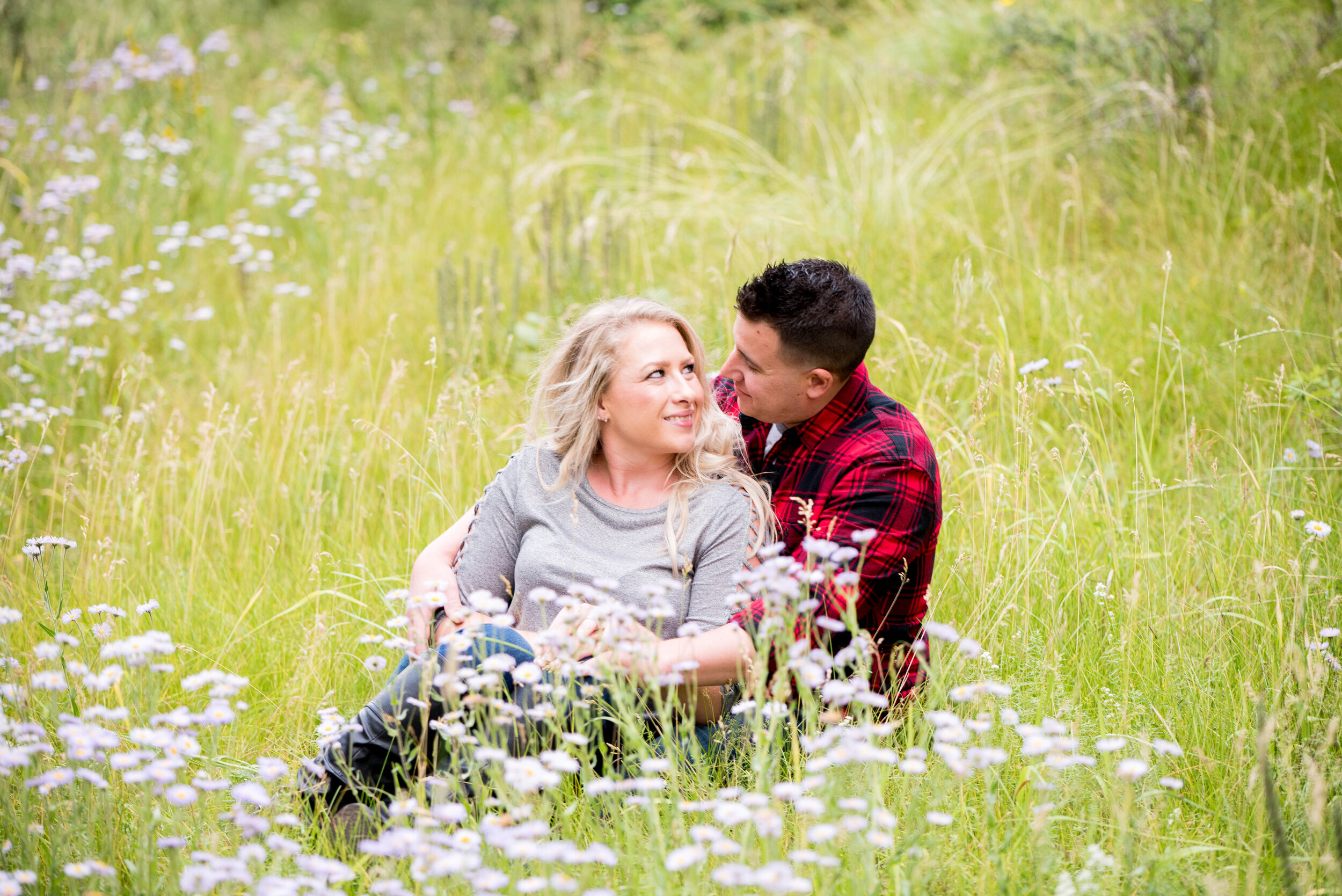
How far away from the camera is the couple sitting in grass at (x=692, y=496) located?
2.41 m

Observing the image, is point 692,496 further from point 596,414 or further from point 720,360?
point 720,360

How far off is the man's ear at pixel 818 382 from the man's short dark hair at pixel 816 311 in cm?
1

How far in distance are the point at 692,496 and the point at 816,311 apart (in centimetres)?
56

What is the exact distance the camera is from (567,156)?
20.9ft

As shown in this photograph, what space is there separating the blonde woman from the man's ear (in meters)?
0.25

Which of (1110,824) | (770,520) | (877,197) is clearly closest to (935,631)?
(1110,824)

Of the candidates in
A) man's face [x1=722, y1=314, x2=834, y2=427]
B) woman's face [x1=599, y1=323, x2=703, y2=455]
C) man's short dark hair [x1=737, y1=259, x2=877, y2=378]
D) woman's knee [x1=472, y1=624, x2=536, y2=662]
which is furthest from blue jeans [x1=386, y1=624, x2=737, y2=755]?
man's short dark hair [x1=737, y1=259, x2=877, y2=378]

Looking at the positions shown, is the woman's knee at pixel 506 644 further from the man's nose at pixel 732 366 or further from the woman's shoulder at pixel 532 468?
the man's nose at pixel 732 366

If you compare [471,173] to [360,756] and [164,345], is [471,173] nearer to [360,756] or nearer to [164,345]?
[164,345]

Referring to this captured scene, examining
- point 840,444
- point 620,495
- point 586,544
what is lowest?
point 586,544

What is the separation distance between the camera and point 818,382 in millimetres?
2688

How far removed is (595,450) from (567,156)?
3.91 metres

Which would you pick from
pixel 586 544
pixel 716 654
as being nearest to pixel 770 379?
pixel 586 544

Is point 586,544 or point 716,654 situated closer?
point 716,654
